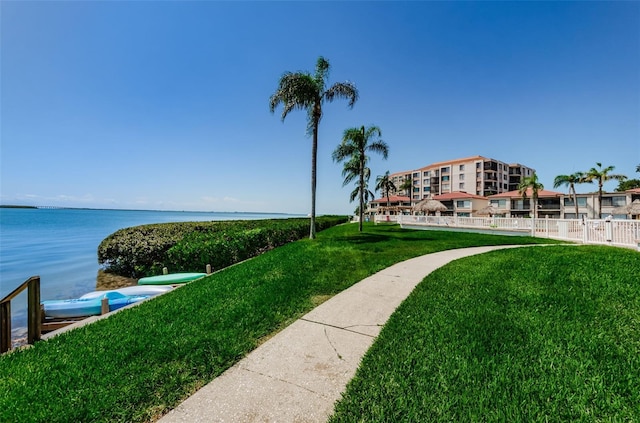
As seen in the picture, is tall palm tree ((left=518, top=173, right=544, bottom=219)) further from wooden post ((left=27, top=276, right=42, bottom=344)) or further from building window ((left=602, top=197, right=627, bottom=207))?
wooden post ((left=27, top=276, right=42, bottom=344))

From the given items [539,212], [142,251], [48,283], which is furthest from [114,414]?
[539,212]

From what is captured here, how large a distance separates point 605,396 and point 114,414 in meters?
4.75

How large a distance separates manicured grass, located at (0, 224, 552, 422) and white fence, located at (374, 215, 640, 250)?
42.8 ft

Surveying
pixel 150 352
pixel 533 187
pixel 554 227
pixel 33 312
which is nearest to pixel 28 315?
pixel 33 312

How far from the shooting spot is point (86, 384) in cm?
306

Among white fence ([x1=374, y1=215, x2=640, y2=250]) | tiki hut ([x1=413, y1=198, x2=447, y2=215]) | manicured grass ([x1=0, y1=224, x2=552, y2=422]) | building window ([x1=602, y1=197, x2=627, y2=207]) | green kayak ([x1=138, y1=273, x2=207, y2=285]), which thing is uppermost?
building window ([x1=602, y1=197, x2=627, y2=207])

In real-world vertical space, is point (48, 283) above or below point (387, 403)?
below

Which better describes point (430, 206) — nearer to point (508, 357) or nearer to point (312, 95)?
point (312, 95)

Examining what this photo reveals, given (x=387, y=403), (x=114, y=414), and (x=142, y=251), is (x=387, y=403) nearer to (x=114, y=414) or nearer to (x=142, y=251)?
(x=114, y=414)

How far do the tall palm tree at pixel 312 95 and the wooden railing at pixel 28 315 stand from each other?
1113 cm

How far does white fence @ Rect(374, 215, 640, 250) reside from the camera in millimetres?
11492

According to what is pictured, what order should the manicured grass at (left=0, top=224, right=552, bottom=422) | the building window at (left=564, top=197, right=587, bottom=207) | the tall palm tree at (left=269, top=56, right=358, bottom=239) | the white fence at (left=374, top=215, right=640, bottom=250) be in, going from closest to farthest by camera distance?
the manicured grass at (left=0, top=224, right=552, bottom=422)
the white fence at (left=374, top=215, right=640, bottom=250)
the tall palm tree at (left=269, top=56, right=358, bottom=239)
the building window at (left=564, top=197, right=587, bottom=207)

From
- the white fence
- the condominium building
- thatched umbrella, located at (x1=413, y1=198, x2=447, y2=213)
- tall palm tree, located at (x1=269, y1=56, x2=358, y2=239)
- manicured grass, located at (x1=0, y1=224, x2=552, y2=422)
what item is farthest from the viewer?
the condominium building

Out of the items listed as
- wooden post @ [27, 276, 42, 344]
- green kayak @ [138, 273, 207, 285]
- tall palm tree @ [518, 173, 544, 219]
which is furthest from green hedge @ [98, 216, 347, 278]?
tall palm tree @ [518, 173, 544, 219]
